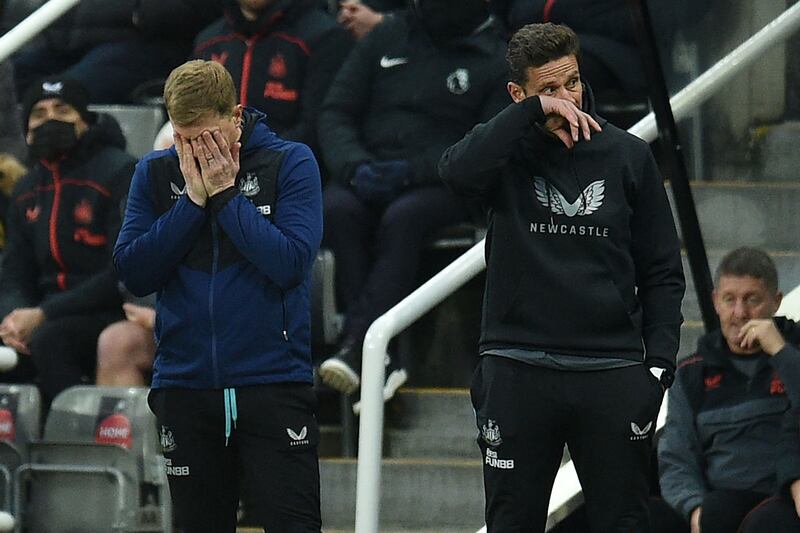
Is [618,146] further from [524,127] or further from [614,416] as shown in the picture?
[614,416]

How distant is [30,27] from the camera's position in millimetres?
7242

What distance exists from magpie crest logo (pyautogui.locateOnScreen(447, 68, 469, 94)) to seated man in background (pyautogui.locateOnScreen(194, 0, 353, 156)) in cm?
64

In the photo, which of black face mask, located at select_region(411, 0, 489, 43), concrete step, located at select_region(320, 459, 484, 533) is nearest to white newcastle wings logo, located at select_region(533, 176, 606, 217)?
concrete step, located at select_region(320, 459, 484, 533)

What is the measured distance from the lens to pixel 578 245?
13.7ft

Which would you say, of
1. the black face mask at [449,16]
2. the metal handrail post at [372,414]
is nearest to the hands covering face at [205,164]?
the metal handrail post at [372,414]

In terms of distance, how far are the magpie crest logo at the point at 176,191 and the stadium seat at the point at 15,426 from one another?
2.15 m

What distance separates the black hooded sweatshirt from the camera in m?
4.15

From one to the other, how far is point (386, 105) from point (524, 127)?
2.69 meters

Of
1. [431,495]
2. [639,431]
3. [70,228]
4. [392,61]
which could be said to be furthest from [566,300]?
[70,228]

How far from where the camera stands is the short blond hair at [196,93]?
418 cm

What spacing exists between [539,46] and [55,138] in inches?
126

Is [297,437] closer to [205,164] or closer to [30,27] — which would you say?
[205,164]

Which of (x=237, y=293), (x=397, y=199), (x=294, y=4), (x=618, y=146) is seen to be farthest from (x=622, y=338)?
(x=294, y=4)

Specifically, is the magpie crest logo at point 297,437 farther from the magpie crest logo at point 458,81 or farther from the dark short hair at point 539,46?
the magpie crest logo at point 458,81
